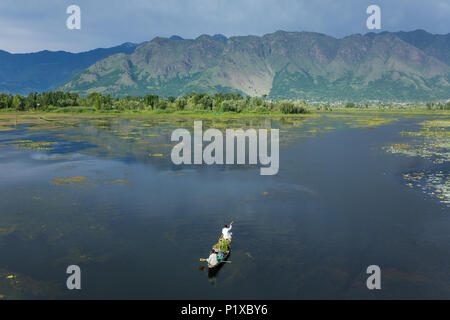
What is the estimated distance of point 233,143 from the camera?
8875cm

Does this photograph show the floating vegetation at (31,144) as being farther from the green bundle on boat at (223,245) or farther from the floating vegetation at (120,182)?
the green bundle on boat at (223,245)

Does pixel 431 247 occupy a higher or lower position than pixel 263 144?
lower

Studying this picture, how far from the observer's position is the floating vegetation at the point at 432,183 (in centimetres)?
4184

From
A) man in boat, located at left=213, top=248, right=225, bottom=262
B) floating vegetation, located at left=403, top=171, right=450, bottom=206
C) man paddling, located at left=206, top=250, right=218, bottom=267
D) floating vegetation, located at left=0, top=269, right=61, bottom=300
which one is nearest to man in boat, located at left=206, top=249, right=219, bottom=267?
man paddling, located at left=206, top=250, right=218, bottom=267

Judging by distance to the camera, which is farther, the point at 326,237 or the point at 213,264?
the point at 326,237

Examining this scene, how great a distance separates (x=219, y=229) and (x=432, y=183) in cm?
3657

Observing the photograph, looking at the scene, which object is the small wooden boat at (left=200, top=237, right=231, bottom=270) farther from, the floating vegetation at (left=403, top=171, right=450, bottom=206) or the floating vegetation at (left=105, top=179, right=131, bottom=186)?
the floating vegetation at (left=403, top=171, right=450, bottom=206)

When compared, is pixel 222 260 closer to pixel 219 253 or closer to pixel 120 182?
pixel 219 253

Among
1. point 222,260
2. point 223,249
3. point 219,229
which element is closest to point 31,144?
point 219,229

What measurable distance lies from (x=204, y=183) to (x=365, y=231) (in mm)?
24616

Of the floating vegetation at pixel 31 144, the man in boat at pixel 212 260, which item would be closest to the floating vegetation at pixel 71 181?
the man in boat at pixel 212 260

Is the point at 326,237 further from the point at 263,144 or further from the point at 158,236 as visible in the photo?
the point at 263,144

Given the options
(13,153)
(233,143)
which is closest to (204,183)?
(233,143)

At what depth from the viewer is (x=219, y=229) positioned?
102 feet
